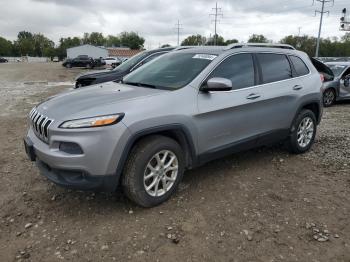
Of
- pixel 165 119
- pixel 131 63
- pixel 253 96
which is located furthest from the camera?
pixel 131 63

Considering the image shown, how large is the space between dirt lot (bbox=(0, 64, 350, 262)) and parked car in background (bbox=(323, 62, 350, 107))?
6264 millimetres

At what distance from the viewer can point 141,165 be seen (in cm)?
341

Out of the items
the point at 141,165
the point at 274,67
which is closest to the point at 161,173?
the point at 141,165

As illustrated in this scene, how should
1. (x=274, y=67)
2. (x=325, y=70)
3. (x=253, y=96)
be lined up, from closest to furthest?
1. (x=253, y=96)
2. (x=274, y=67)
3. (x=325, y=70)

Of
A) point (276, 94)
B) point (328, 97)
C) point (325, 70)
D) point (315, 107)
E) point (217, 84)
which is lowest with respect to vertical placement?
point (328, 97)

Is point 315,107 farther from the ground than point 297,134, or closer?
farther from the ground

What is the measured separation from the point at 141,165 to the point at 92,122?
664 mm

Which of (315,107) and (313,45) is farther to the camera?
(313,45)

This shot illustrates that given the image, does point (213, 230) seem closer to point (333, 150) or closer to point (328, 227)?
point (328, 227)

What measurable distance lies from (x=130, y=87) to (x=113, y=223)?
1.65 m

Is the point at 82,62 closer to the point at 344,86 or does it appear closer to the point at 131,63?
the point at 131,63

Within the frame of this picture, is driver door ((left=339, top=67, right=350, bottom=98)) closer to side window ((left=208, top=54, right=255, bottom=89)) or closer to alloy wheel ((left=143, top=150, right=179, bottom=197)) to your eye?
side window ((left=208, top=54, right=255, bottom=89))

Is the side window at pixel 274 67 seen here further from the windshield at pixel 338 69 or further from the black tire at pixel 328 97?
the windshield at pixel 338 69

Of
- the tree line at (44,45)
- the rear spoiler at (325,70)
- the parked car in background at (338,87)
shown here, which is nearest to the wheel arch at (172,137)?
the rear spoiler at (325,70)
